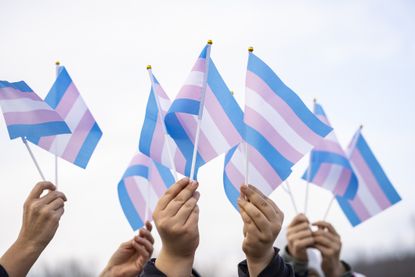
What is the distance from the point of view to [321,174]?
7.41 m

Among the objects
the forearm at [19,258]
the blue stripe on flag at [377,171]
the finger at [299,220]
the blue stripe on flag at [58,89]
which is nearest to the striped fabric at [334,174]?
the blue stripe on flag at [377,171]

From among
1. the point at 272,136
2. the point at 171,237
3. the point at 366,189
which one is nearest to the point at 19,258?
the point at 171,237

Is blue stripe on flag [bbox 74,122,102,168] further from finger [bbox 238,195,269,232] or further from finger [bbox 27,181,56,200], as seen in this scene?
finger [bbox 238,195,269,232]

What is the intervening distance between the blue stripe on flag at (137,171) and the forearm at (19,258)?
2382mm

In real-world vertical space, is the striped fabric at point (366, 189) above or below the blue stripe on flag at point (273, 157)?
below

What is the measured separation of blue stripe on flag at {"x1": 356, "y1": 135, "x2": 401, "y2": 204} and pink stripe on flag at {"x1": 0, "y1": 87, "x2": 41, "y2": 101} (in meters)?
4.23

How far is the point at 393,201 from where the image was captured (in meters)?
7.78

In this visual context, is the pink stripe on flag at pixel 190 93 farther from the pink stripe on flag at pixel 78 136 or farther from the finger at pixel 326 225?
the finger at pixel 326 225

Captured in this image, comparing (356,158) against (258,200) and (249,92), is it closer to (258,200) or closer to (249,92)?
(249,92)

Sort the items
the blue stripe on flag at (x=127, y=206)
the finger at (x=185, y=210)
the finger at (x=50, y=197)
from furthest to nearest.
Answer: the blue stripe on flag at (x=127, y=206), the finger at (x=50, y=197), the finger at (x=185, y=210)

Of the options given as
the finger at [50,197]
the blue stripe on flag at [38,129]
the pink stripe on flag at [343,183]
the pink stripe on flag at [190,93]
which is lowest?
the pink stripe on flag at [343,183]

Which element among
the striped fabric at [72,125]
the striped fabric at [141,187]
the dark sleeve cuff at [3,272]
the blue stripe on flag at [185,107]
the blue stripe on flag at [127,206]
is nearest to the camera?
the dark sleeve cuff at [3,272]

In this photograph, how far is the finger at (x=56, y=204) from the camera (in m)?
4.23

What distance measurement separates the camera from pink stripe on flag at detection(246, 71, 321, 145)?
15.7ft
